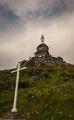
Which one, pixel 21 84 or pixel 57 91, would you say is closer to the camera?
pixel 57 91

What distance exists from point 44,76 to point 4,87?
14.1 m

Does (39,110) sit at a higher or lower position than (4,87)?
lower

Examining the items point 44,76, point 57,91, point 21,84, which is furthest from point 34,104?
point 44,76

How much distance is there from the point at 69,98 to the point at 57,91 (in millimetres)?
6974

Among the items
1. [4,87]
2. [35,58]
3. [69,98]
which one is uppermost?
[35,58]

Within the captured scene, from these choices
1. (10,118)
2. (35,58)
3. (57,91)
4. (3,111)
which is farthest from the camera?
(35,58)

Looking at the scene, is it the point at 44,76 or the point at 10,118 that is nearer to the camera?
the point at 10,118

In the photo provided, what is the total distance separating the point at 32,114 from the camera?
133ft

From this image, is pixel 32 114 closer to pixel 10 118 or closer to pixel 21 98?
pixel 21 98

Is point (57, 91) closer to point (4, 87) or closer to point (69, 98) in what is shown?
point (69, 98)

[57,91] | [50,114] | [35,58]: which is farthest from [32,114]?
[35,58]

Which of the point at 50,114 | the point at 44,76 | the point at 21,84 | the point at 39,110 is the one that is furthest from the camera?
the point at 44,76

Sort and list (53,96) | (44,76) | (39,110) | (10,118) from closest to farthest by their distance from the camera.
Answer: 1. (10,118)
2. (39,110)
3. (53,96)
4. (44,76)

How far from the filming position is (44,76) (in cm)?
8475
